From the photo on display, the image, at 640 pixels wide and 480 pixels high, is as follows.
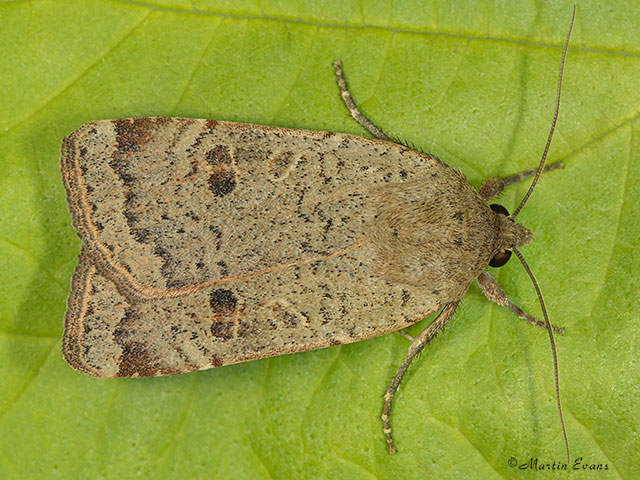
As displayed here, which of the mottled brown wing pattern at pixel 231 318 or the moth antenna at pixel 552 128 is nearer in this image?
the mottled brown wing pattern at pixel 231 318

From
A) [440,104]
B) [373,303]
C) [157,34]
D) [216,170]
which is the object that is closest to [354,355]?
[373,303]

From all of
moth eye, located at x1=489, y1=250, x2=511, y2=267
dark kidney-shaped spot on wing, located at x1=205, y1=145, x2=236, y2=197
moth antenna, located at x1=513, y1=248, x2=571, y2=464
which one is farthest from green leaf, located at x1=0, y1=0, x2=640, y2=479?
dark kidney-shaped spot on wing, located at x1=205, y1=145, x2=236, y2=197

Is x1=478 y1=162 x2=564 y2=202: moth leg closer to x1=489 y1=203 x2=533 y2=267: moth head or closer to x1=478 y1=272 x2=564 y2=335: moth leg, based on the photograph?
x1=489 y1=203 x2=533 y2=267: moth head

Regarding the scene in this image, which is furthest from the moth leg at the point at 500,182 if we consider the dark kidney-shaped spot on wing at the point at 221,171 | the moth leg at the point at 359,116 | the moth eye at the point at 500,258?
the dark kidney-shaped spot on wing at the point at 221,171

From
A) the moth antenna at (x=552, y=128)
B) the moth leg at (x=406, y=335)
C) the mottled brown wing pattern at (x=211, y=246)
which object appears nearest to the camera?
the mottled brown wing pattern at (x=211, y=246)

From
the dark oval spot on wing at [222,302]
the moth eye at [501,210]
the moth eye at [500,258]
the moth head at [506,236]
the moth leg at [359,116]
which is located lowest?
the dark oval spot on wing at [222,302]

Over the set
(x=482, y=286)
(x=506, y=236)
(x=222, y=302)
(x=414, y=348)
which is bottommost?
(x=414, y=348)

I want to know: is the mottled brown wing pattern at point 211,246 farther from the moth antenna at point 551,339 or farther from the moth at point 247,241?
the moth antenna at point 551,339

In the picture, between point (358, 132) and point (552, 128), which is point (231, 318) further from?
point (552, 128)

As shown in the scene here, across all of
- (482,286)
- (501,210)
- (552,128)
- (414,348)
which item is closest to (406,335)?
(414,348)
